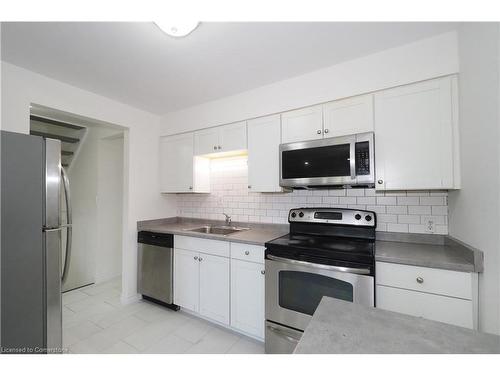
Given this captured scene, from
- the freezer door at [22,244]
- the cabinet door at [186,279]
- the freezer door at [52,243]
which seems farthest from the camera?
the cabinet door at [186,279]

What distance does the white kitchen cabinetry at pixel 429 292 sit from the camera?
123cm

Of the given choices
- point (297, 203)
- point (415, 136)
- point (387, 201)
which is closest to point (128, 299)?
point (297, 203)

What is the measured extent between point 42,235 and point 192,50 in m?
1.52

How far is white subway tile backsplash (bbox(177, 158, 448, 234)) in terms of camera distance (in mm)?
1768

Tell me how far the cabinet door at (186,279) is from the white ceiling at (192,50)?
1.74 meters

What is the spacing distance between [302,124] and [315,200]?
2.46 feet

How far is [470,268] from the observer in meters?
1.22

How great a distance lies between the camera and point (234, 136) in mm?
2371

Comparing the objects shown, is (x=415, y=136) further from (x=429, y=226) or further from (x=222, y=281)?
(x=222, y=281)

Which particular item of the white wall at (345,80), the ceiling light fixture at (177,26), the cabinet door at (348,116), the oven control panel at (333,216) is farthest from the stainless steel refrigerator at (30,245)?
the cabinet door at (348,116)

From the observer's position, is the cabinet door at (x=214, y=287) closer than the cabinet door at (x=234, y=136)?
Yes

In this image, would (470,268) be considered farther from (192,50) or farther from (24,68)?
(24,68)

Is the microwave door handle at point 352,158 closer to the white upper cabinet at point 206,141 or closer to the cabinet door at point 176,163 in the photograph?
the white upper cabinet at point 206,141
